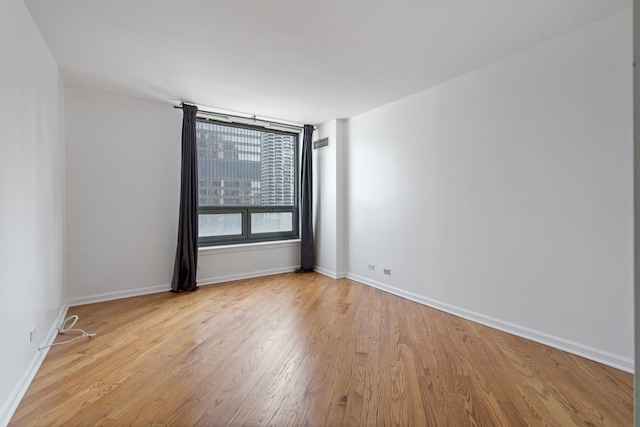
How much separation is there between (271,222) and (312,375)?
345 cm

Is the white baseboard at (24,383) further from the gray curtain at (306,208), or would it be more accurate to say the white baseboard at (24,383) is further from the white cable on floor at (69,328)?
the gray curtain at (306,208)

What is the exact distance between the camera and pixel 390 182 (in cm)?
409

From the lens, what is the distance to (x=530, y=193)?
8.79 feet

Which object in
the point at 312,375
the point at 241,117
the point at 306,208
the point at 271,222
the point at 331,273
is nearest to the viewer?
the point at 312,375

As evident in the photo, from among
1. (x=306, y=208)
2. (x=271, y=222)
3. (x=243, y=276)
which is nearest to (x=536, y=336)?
(x=306, y=208)

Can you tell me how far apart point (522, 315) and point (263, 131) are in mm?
4308

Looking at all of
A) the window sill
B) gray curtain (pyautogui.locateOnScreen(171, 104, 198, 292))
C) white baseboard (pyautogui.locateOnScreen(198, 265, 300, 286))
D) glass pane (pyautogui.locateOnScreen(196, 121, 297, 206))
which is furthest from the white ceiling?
white baseboard (pyautogui.locateOnScreen(198, 265, 300, 286))

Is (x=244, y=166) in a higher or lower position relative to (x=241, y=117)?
lower

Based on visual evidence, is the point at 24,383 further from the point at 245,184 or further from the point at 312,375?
the point at 245,184

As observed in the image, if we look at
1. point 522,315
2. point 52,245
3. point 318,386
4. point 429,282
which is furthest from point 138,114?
point 522,315

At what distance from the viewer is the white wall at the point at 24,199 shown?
1.73 meters

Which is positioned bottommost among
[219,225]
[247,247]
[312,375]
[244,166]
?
[312,375]

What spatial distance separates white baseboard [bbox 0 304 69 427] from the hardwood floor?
46 mm

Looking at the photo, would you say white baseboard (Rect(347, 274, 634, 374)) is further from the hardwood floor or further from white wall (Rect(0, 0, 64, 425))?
white wall (Rect(0, 0, 64, 425))
